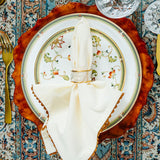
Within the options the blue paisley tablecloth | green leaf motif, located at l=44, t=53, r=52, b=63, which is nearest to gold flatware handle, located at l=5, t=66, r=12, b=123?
the blue paisley tablecloth

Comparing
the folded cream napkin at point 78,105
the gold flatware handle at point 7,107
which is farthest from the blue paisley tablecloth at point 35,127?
the folded cream napkin at point 78,105

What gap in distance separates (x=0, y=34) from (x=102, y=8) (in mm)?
292

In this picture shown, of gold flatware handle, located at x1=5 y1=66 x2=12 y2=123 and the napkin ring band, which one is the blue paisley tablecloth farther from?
the napkin ring band

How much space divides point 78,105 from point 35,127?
0.62ft

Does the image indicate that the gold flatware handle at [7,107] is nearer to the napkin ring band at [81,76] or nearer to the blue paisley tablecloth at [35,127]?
the blue paisley tablecloth at [35,127]

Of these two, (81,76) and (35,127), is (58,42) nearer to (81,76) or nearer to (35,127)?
(81,76)

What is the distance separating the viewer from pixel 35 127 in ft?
2.04

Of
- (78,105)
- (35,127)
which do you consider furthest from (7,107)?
(78,105)

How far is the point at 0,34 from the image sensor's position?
2.02 feet

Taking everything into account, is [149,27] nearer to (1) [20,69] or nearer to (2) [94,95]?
(2) [94,95]

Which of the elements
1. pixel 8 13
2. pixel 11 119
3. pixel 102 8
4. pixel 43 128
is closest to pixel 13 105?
pixel 11 119

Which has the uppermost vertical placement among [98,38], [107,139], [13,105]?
[98,38]

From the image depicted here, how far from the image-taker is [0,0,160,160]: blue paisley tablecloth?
564mm

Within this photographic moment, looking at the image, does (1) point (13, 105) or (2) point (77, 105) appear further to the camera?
(1) point (13, 105)
